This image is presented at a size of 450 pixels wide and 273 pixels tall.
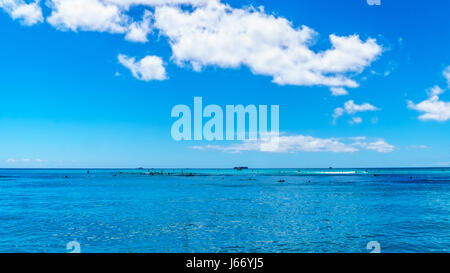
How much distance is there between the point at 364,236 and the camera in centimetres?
2534

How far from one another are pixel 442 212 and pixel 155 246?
34.6m

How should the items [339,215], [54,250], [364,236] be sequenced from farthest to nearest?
[339,215], [364,236], [54,250]

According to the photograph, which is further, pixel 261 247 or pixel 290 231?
pixel 290 231

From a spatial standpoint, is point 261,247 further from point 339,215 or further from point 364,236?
point 339,215
